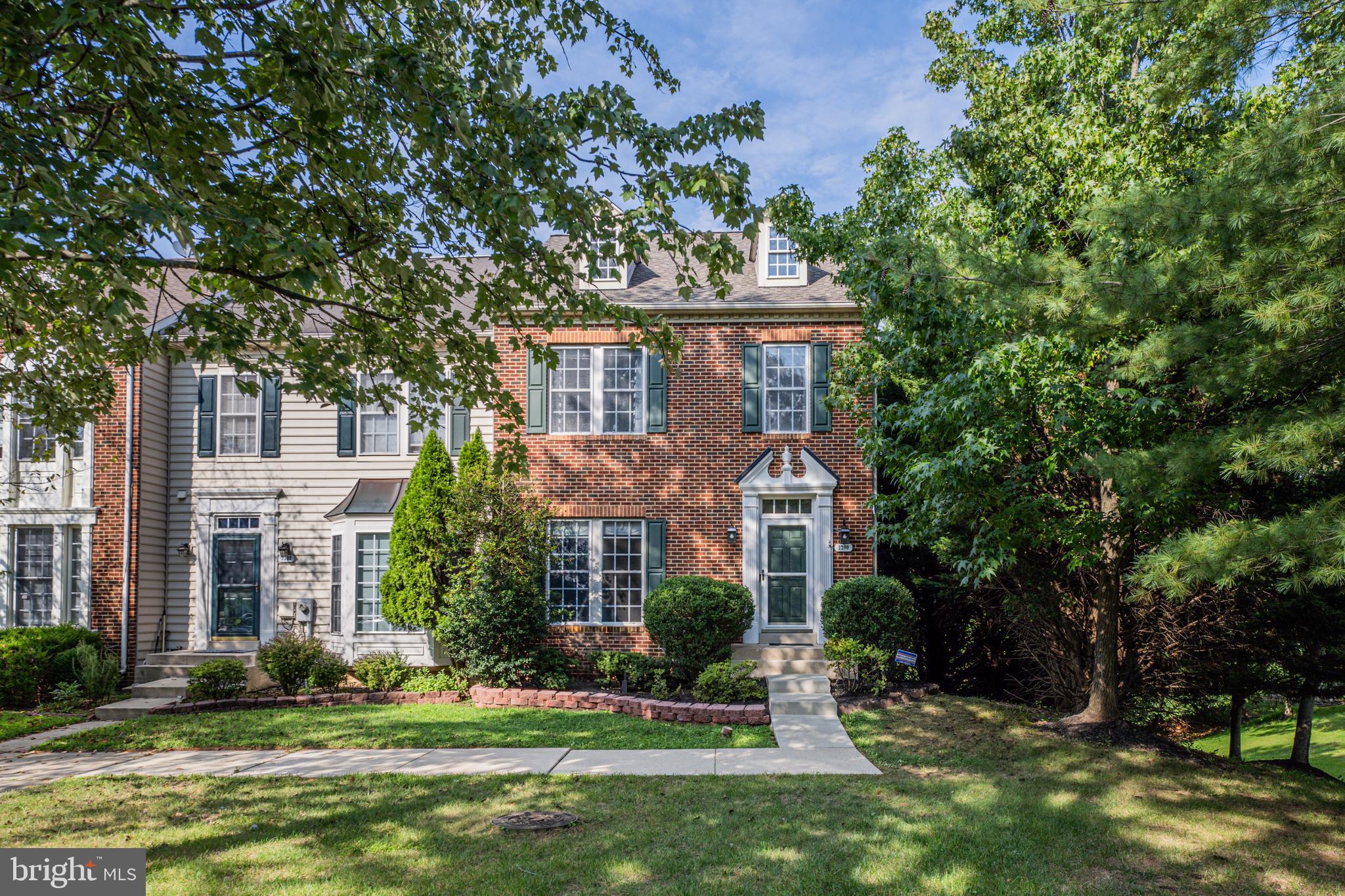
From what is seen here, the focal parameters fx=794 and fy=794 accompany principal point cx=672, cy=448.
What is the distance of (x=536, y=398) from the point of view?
12.8m

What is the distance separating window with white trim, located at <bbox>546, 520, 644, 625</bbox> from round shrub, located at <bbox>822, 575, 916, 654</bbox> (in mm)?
3142

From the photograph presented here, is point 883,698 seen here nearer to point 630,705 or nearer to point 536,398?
point 630,705

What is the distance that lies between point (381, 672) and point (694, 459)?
5.67 m

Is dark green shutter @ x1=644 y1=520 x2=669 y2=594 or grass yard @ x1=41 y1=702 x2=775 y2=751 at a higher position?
dark green shutter @ x1=644 y1=520 x2=669 y2=594

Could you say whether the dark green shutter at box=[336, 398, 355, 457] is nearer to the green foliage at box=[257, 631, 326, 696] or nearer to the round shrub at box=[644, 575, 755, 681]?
the green foliage at box=[257, 631, 326, 696]


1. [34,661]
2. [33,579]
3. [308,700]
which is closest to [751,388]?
[308,700]

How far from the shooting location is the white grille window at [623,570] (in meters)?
12.6

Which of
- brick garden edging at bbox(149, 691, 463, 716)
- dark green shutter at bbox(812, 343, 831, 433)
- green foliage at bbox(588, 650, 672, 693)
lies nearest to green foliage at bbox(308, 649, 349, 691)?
brick garden edging at bbox(149, 691, 463, 716)

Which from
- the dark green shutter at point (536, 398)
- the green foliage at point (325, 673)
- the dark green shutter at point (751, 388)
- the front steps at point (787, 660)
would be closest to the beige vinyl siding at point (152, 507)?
the green foliage at point (325, 673)

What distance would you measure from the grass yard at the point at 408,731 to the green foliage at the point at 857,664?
1.81m

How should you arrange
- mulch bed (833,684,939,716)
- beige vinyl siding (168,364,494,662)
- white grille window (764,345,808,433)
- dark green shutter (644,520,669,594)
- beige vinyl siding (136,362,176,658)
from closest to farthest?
mulch bed (833,684,939,716) → dark green shutter (644,520,669,594) → white grille window (764,345,808,433) → beige vinyl siding (136,362,176,658) → beige vinyl siding (168,364,494,662)

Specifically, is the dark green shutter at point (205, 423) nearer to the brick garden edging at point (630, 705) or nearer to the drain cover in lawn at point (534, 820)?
the brick garden edging at point (630, 705)

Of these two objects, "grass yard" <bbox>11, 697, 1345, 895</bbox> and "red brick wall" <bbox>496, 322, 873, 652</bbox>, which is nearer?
"grass yard" <bbox>11, 697, 1345, 895</bbox>

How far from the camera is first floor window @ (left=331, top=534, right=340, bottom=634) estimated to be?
43.3ft
